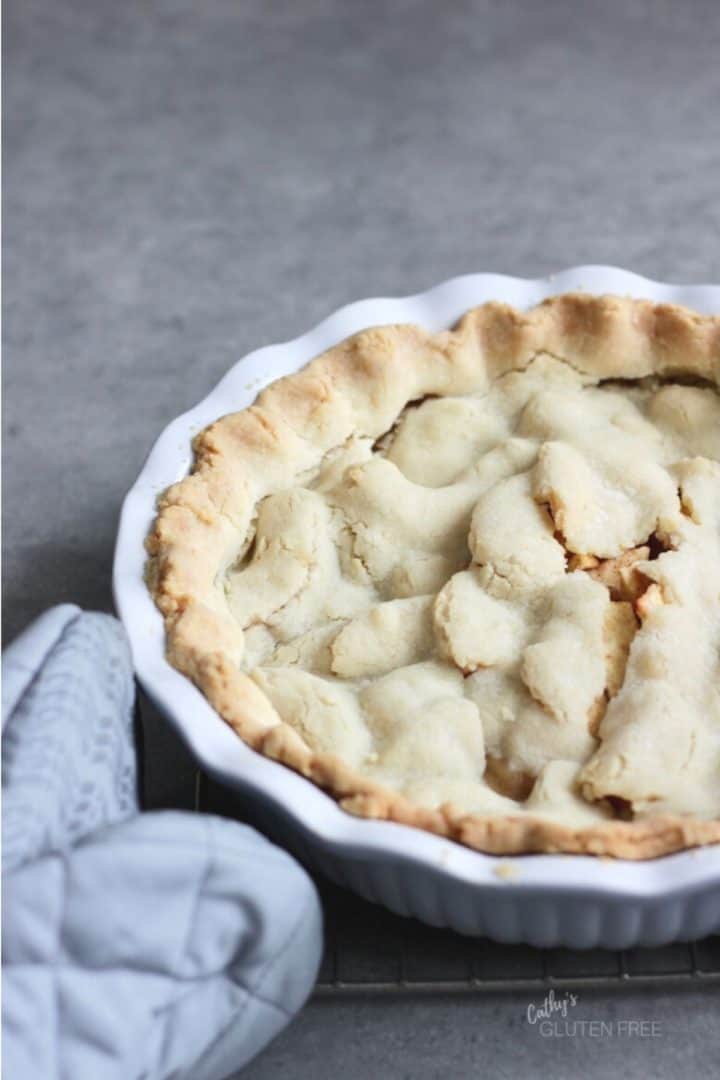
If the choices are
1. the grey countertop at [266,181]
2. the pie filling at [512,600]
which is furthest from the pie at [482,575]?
the grey countertop at [266,181]

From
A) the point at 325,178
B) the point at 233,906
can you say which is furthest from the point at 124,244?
the point at 233,906

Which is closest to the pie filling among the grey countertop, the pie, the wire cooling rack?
the pie

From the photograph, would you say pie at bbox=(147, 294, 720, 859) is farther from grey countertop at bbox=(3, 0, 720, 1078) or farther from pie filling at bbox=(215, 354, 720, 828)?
grey countertop at bbox=(3, 0, 720, 1078)

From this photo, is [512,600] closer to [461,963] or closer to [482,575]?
[482,575]

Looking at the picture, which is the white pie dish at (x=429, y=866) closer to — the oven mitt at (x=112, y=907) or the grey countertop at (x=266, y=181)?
the oven mitt at (x=112, y=907)

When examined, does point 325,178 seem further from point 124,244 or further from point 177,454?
point 177,454

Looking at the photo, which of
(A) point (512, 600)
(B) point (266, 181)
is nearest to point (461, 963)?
(A) point (512, 600)
